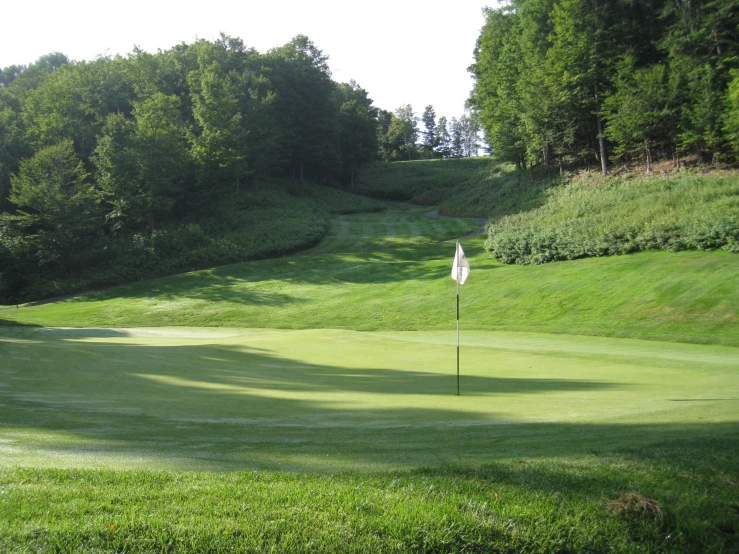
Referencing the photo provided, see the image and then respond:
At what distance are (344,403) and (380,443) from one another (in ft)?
9.40

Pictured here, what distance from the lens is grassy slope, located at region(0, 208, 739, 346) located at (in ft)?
73.4

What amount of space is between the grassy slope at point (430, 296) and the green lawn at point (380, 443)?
101 centimetres

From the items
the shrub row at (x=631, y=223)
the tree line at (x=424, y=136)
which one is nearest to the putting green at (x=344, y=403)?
the shrub row at (x=631, y=223)

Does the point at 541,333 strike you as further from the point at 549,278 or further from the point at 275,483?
the point at 275,483

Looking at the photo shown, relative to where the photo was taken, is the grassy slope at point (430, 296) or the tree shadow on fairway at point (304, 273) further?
the tree shadow on fairway at point (304, 273)

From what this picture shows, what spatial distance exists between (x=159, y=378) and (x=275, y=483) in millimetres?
8240

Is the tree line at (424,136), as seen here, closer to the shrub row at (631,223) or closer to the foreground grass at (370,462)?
the shrub row at (631,223)

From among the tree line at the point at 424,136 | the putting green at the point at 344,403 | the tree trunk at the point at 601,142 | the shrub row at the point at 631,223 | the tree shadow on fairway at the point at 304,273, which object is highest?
the tree line at the point at 424,136

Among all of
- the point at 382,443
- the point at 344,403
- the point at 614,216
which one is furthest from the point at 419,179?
the point at 382,443

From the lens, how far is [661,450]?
229 inches

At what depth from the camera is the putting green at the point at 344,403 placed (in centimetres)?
627

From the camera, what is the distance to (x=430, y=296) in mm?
30016

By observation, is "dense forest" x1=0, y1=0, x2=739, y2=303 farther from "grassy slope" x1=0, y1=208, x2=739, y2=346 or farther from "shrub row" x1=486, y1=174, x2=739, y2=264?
"grassy slope" x1=0, y1=208, x2=739, y2=346

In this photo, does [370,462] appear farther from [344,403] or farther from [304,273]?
[304,273]
